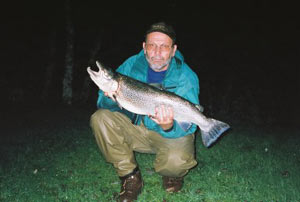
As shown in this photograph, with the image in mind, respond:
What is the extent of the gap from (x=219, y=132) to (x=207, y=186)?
0.94m

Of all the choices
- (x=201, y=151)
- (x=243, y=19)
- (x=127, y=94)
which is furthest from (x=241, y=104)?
(x=127, y=94)

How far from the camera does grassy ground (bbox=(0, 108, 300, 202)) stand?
336 centimetres

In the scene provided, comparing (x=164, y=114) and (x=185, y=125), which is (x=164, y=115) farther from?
(x=185, y=125)

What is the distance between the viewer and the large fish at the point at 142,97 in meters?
3.03

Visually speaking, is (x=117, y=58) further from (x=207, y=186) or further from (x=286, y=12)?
(x=207, y=186)

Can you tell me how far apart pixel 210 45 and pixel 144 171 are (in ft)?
32.9

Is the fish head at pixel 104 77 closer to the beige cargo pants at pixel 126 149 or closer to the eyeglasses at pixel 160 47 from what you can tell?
the beige cargo pants at pixel 126 149

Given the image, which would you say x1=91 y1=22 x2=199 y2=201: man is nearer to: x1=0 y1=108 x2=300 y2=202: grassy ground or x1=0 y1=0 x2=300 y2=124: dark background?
x1=0 y1=108 x2=300 y2=202: grassy ground

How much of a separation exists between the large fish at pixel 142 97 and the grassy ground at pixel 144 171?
1109 mm

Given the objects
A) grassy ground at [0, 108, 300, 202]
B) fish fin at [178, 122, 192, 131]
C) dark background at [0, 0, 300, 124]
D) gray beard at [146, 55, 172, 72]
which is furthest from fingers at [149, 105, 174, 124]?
dark background at [0, 0, 300, 124]

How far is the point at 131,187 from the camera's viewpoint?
3.28 meters

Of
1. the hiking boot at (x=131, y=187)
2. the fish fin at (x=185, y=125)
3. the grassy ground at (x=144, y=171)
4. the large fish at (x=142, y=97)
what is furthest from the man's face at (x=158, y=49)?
the grassy ground at (x=144, y=171)

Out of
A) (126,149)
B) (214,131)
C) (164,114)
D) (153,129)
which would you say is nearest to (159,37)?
(164,114)

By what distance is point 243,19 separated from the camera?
12258mm
